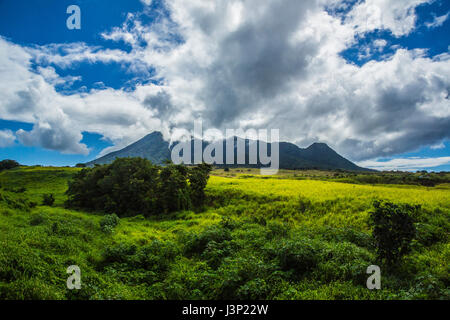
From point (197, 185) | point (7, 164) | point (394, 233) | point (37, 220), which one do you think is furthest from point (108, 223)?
point (7, 164)

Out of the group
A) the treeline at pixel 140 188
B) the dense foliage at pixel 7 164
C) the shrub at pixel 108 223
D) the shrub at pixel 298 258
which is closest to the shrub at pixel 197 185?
the treeline at pixel 140 188

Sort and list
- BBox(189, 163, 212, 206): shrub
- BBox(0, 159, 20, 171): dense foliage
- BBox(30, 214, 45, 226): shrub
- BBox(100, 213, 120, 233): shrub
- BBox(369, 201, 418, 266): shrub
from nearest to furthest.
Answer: BBox(369, 201, 418, 266): shrub → BBox(30, 214, 45, 226): shrub → BBox(100, 213, 120, 233): shrub → BBox(189, 163, 212, 206): shrub → BBox(0, 159, 20, 171): dense foliage

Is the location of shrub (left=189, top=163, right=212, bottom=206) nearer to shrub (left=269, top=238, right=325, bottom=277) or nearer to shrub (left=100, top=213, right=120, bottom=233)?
shrub (left=100, top=213, right=120, bottom=233)

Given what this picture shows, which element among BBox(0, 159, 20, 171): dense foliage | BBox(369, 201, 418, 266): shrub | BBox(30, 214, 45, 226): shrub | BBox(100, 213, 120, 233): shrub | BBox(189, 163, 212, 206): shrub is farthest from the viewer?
BBox(0, 159, 20, 171): dense foliage

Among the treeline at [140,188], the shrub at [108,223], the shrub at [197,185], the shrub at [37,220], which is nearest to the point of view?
the shrub at [37,220]

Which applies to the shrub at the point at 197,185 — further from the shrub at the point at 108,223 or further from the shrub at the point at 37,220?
the shrub at the point at 37,220

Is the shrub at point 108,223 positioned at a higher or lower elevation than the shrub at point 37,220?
lower

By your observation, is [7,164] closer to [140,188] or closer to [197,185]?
[140,188]

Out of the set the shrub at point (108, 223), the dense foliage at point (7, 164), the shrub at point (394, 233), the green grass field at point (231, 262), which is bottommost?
the shrub at point (108, 223)

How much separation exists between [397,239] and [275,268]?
5307 millimetres

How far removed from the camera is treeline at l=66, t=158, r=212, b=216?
2384 cm

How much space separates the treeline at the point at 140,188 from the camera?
23.8 metres

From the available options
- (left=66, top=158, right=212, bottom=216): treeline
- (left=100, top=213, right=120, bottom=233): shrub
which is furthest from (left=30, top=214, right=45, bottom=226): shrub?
(left=66, top=158, right=212, bottom=216): treeline
